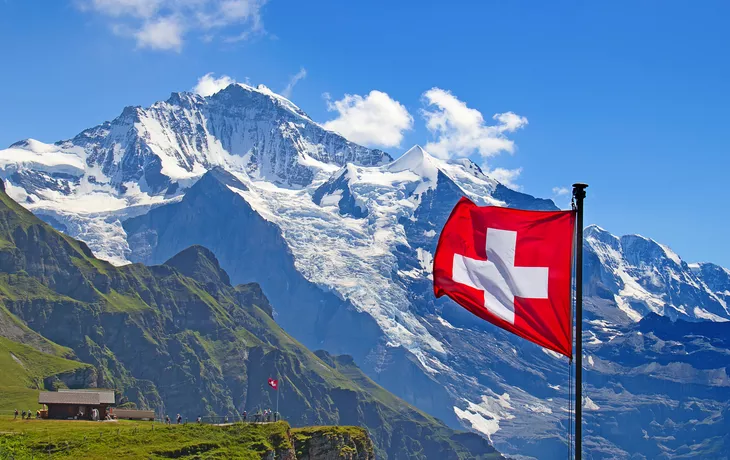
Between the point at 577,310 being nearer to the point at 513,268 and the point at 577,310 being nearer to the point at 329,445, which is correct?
the point at 513,268

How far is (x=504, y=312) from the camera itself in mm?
37406

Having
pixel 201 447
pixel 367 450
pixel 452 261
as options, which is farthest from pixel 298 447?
pixel 452 261

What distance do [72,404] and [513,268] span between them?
141 meters

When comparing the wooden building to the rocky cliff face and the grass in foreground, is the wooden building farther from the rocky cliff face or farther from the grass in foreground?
the rocky cliff face

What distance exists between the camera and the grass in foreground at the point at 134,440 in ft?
370

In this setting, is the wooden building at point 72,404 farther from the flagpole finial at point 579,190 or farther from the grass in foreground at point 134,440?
the flagpole finial at point 579,190

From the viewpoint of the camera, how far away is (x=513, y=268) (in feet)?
124

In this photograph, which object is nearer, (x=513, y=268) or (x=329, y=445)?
(x=513, y=268)

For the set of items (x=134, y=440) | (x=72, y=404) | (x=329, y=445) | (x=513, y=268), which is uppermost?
(x=72, y=404)

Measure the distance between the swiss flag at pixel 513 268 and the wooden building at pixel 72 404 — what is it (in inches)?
5275

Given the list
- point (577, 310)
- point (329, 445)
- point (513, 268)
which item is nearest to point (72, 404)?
point (329, 445)

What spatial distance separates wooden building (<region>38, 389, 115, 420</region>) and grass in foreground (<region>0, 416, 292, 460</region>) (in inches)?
732

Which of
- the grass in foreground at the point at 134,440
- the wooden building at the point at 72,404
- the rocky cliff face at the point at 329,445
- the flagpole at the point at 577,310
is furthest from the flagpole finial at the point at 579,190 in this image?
the wooden building at the point at 72,404

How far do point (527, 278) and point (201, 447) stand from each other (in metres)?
98.5
